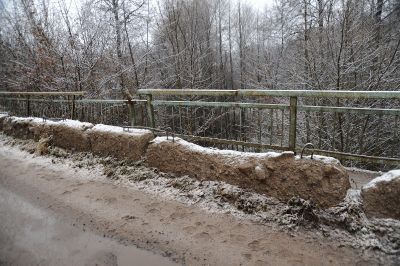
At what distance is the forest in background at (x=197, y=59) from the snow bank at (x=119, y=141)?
2.14ft

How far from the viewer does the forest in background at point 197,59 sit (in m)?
6.96

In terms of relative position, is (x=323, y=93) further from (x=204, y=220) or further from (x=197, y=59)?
(x=197, y=59)

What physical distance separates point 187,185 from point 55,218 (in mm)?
1540

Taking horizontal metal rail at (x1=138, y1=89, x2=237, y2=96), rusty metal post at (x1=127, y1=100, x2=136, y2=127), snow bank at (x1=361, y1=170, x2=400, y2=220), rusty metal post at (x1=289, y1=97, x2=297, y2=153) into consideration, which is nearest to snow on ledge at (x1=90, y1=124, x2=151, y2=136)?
rusty metal post at (x1=127, y1=100, x2=136, y2=127)

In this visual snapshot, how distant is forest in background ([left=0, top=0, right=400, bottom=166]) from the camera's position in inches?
274

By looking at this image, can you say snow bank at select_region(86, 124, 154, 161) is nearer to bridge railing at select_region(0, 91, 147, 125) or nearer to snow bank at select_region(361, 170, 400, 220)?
bridge railing at select_region(0, 91, 147, 125)

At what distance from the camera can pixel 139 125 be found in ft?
17.3

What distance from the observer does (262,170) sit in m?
3.44

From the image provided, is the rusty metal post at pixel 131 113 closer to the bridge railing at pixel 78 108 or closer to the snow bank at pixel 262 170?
the bridge railing at pixel 78 108

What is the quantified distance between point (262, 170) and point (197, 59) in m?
14.4

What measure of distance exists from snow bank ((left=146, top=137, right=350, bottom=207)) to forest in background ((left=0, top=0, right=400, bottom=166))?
67 cm

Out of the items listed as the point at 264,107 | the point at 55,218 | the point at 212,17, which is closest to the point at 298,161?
the point at 264,107

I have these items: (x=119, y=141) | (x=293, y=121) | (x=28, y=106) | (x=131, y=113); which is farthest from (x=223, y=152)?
(x=28, y=106)

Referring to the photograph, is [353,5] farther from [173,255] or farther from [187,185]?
[173,255]
